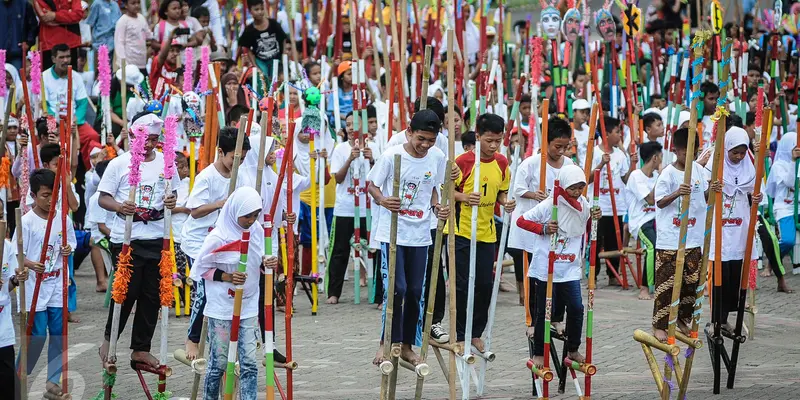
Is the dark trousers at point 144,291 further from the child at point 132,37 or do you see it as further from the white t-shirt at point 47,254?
the child at point 132,37

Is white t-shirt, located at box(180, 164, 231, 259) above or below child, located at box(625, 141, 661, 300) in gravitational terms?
above

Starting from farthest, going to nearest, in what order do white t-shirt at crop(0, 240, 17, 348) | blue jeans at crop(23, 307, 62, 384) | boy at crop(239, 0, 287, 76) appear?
1. boy at crop(239, 0, 287, 76)
2. blue jeans at crop(23, 307, 62, 384)
3. white t-shirt at crop(0, 240, 17, 348)

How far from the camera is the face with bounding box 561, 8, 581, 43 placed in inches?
464

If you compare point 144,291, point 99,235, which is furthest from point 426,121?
point 99,235

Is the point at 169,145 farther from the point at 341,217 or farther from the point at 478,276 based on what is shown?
the point at 341,217

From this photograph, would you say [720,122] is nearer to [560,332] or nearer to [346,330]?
[560,332]

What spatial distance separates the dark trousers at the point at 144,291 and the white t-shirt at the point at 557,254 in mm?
2677

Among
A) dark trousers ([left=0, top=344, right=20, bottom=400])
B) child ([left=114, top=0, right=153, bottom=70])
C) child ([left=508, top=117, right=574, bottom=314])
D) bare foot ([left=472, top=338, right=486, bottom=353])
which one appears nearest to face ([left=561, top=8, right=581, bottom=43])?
child ([left=508, top=117, right=574, bottom=314])

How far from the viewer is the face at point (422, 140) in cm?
793

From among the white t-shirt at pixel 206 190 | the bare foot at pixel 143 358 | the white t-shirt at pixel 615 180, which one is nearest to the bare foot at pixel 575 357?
the white t-shirt at pixel 206 190

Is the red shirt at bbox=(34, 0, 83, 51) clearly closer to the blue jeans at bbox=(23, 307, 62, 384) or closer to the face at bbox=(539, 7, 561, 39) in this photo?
the face at bbox=(539, 7, 561, 39)

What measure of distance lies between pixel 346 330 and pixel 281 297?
3.58 feet

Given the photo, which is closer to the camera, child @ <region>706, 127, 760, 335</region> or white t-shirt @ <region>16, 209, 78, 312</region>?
white t-shirt @ <region>16, 209, 78, 312</region>

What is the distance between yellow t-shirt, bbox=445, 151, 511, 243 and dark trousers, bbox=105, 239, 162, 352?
218cm
